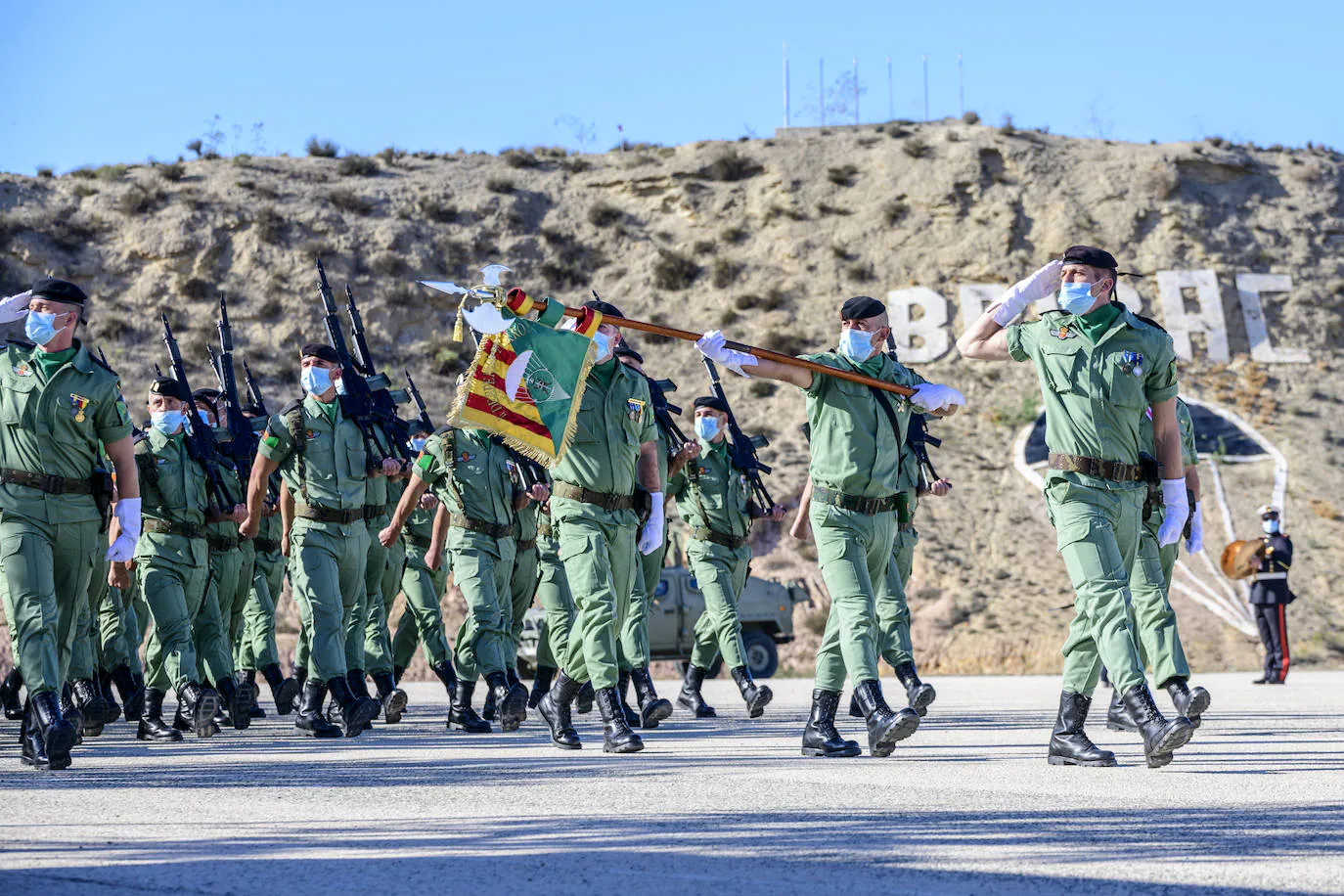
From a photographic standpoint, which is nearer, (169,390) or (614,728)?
(614,728)

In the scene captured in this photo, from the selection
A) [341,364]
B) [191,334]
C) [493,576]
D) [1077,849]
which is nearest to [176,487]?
[341,364]

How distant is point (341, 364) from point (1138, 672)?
5836mm

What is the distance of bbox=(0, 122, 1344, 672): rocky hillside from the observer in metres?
35.9

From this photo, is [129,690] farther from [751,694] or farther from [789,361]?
[789,361]

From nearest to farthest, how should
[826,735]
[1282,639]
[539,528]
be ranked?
[826,735]
[539,528]
[1282,639]

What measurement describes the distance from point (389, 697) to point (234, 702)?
1.49m

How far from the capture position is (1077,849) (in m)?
4.90

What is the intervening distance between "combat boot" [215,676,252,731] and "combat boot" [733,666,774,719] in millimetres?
3654

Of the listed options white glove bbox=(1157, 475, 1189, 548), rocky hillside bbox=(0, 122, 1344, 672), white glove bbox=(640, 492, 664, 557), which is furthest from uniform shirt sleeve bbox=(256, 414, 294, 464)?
rocky hillside bbox=(0, 122, 1344, 672)

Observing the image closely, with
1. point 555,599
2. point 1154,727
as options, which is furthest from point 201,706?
point 1154,727

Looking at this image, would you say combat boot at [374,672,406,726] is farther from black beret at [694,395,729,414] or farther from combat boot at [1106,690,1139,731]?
combat boot at [1106,690,1139,731]

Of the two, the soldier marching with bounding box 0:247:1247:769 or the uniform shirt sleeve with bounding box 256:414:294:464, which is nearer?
the soldier marching with bounding box 0:247:1247:769

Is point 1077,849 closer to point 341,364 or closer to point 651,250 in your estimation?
point 341,364

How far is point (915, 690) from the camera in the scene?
10586 millimetres
